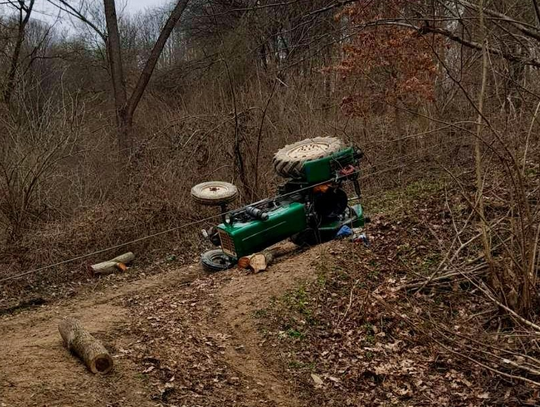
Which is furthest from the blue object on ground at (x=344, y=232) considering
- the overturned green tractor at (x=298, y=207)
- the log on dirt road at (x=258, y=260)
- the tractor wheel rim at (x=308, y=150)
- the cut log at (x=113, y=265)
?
the cut log at (x=113, y=265)

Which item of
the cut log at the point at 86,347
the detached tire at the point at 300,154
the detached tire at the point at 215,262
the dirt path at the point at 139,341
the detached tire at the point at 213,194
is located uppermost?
the detached tire at the point at 300,154

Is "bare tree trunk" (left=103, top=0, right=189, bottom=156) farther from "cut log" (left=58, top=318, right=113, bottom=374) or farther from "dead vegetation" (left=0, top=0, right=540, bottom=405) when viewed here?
"cut log" (left=58, top=318, right=113, bottom=374)

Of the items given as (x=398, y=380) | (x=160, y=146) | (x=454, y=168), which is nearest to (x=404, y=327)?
(x=398, y=380)

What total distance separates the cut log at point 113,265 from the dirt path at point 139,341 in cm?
148

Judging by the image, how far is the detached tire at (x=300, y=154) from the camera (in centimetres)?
684

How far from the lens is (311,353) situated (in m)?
4.78

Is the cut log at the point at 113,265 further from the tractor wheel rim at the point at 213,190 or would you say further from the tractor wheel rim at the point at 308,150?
the tractor wheel rim at the point at 308,150

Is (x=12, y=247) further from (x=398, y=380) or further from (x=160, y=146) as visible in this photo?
(x=398, y=380)

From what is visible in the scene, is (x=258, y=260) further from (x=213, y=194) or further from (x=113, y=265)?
(x=113, y=265)

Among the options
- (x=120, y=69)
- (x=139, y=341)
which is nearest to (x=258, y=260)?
(x=139, y=341)

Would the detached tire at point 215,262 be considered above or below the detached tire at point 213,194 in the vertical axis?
below

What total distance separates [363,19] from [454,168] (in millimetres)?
3338

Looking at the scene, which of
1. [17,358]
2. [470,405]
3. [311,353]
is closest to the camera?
[470,405]

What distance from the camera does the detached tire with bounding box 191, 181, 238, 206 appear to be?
23.6 ft
